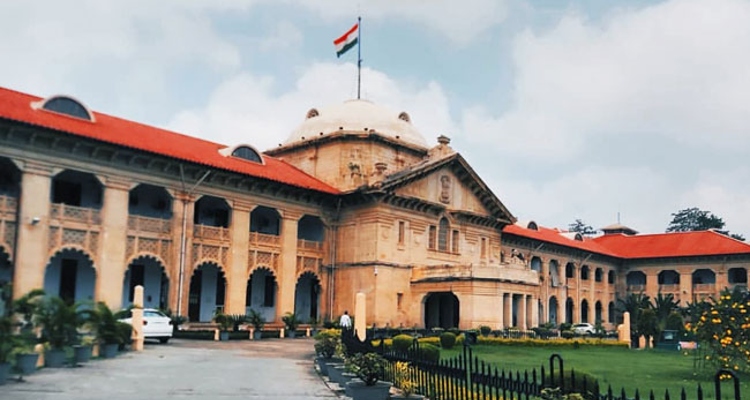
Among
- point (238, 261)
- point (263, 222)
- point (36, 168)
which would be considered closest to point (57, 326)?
point (36, 168)

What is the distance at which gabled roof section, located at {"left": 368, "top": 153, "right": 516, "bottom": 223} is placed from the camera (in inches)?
1417

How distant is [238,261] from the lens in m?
32.2

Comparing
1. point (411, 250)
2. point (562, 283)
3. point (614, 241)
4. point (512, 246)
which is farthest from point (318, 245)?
point (614, 241)

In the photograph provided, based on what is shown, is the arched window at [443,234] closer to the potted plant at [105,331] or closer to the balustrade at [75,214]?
the balustrade at [75,214]

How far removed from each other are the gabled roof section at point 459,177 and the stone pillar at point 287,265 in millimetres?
4312

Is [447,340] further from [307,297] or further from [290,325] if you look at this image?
[307,297]

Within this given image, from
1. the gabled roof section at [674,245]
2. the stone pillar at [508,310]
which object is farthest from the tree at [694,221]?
the stone pillar at [508,310]

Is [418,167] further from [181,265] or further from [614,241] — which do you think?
[614,241]

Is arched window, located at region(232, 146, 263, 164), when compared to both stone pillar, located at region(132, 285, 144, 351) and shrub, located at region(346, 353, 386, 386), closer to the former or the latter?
stone pillar, located at region(132, 285, 144, 351)

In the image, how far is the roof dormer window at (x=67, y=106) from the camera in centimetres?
2727

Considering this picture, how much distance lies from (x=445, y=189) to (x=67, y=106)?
19.9 meters

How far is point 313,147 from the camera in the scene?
1644 inches

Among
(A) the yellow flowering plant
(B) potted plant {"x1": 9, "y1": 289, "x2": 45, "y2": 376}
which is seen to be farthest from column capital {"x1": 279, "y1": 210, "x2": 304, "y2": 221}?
(A) the yellow flowering plant

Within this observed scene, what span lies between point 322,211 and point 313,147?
6.18 meters
